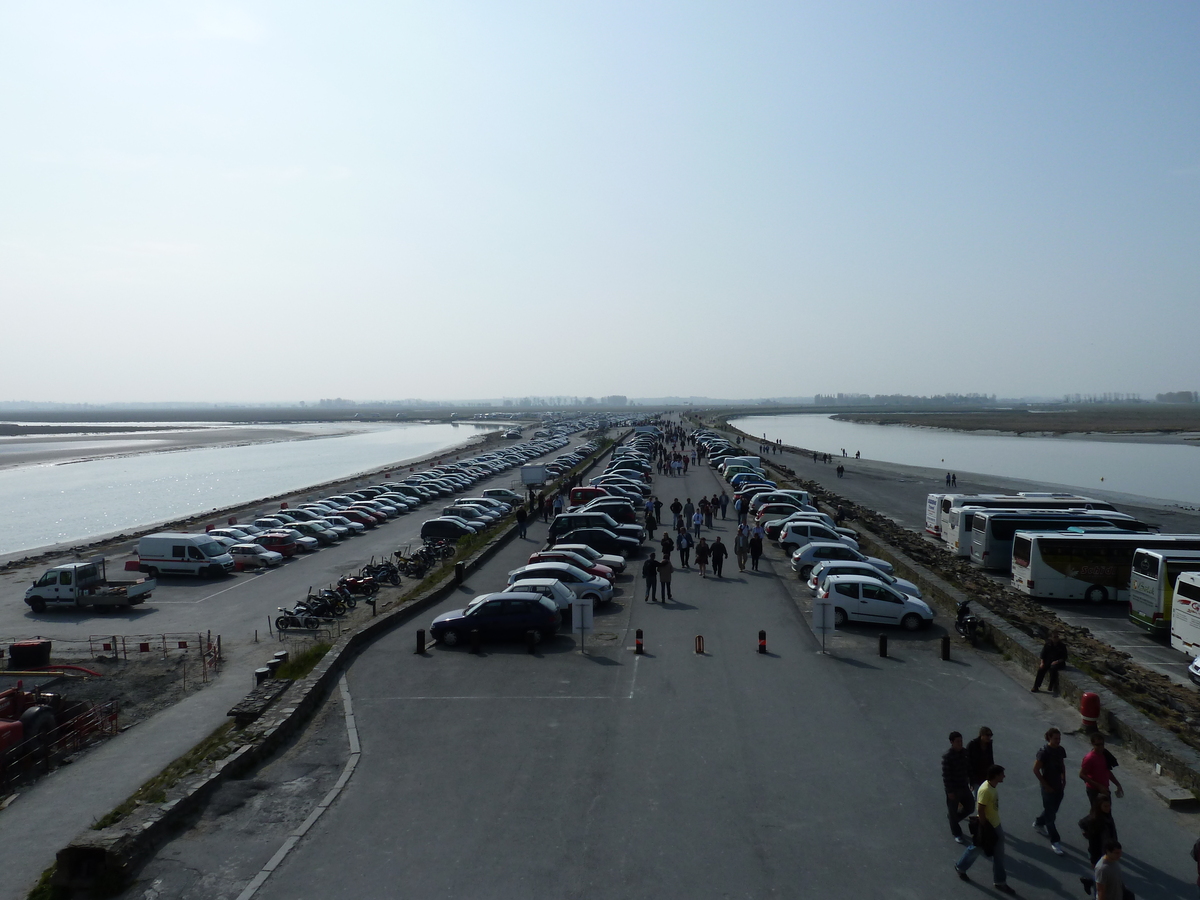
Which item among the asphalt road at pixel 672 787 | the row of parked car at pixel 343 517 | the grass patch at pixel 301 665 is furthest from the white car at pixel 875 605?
the row of parked car at pixel 343 517

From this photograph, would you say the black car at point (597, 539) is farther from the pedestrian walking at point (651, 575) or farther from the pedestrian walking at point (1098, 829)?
the pedestrian walking at point (1098, 829)

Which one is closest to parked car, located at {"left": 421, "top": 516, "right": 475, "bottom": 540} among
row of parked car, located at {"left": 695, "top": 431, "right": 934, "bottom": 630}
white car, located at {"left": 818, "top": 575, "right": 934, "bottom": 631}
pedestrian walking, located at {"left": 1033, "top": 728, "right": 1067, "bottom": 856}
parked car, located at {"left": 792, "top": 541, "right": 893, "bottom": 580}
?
row of parked car, located at {"left": 695, "top": 431, "right": 934, "bottom": 630}

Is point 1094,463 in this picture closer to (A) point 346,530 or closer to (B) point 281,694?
(A) point 346,530

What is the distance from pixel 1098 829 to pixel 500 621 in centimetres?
1273

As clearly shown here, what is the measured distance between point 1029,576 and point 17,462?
113128 mm

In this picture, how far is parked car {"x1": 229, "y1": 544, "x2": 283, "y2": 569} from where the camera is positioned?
111 ft

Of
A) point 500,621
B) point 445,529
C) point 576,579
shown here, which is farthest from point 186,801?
point 445,529

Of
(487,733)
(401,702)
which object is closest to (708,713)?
(487,733)

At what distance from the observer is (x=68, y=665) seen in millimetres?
21750

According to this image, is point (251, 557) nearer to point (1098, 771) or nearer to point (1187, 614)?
point (1098, 771)

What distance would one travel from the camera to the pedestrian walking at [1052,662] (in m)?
15.1

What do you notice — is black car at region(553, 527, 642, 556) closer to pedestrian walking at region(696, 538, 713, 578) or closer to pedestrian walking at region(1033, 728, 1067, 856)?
pedestrian walking at region(696, 538, 713, 578)

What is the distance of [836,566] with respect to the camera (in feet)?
72.8

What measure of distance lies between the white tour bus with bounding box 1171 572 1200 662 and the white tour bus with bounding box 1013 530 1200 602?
5726 millimetres
